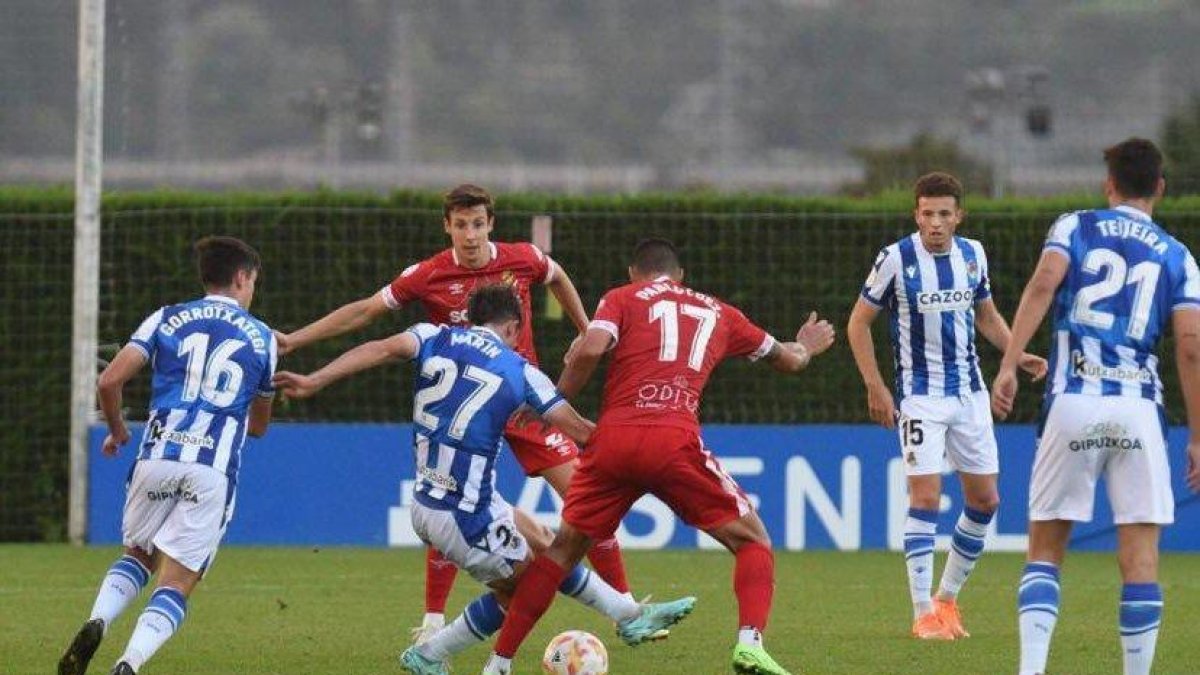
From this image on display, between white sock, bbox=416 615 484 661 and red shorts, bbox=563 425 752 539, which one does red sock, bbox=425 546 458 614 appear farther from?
red shorts, bbox=563 425 752 539

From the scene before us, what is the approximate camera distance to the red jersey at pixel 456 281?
32.0 feet

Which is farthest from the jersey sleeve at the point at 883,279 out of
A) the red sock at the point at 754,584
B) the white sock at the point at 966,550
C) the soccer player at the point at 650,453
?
the red sock at the point at 754,584

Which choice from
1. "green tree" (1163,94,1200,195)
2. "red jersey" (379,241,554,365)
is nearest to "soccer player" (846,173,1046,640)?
"red jersey" (379,241,554,365)

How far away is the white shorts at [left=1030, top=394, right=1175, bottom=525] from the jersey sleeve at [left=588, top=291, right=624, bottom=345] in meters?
1.74

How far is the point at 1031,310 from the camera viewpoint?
730cm

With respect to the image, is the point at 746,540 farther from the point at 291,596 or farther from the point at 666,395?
the point at 291,596

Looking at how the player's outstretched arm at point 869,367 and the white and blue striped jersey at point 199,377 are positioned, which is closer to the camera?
the white and blue striped jersey at point 199,377

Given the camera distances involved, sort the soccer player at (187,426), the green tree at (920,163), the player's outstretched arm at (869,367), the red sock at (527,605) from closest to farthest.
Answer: the soccer player at (187,426) → the red sock at (527,605) → the player's outstretched arm at (869,367) → the green tree at (920,163)

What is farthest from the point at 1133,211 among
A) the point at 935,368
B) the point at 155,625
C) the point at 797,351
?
the point at 155,625

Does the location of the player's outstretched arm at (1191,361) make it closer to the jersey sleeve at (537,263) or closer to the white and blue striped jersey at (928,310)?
the white and blue striped jersey at (928,310)

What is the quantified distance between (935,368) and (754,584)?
96.1 inches

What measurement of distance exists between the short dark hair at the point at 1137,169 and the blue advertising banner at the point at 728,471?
300 inches

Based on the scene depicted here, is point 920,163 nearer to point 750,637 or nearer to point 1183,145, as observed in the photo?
point 1183,145

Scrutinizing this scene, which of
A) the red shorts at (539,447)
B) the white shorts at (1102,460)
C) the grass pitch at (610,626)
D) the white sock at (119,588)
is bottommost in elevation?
the grass pitch at (610,626)
